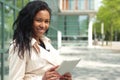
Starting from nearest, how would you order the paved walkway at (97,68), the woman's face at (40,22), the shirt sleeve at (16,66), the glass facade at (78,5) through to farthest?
the shirt sleeve at (16,66) < the woman's face at (40,22) < the paved walkway at (97,68) < the glass facade at (78,5)

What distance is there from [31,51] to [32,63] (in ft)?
0.25

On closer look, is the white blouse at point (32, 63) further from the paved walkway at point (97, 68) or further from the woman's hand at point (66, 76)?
the paved walkway at point (97, 68)

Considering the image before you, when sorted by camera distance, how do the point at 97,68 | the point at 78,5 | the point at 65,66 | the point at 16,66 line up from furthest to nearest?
the point at 78,5, the point at 97,68, the point at 65,66, the point at 16,66

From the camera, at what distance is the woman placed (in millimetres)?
2230

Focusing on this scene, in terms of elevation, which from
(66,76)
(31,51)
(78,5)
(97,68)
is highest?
(78,5)

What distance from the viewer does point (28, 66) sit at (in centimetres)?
229

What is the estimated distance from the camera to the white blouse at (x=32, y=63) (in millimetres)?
2225

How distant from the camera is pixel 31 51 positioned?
230 centimetres

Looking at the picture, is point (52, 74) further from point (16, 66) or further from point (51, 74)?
point (16, 66)

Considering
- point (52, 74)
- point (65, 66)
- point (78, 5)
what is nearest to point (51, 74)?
point (52, 74)

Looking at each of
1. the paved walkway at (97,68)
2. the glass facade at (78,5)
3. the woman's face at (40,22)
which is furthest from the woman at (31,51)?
the glass facade at (78,5)

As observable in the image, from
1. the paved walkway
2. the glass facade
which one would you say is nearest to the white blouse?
the paved walkway

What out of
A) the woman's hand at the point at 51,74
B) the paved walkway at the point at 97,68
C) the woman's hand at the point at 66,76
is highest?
the woman's hand at the point at 51,74

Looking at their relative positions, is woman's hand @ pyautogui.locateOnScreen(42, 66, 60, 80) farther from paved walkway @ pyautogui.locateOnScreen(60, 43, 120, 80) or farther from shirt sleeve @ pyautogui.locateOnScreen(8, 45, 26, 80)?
paved walkway @ pyautogui.locateOnScreen(60, 43, 120, 80)
